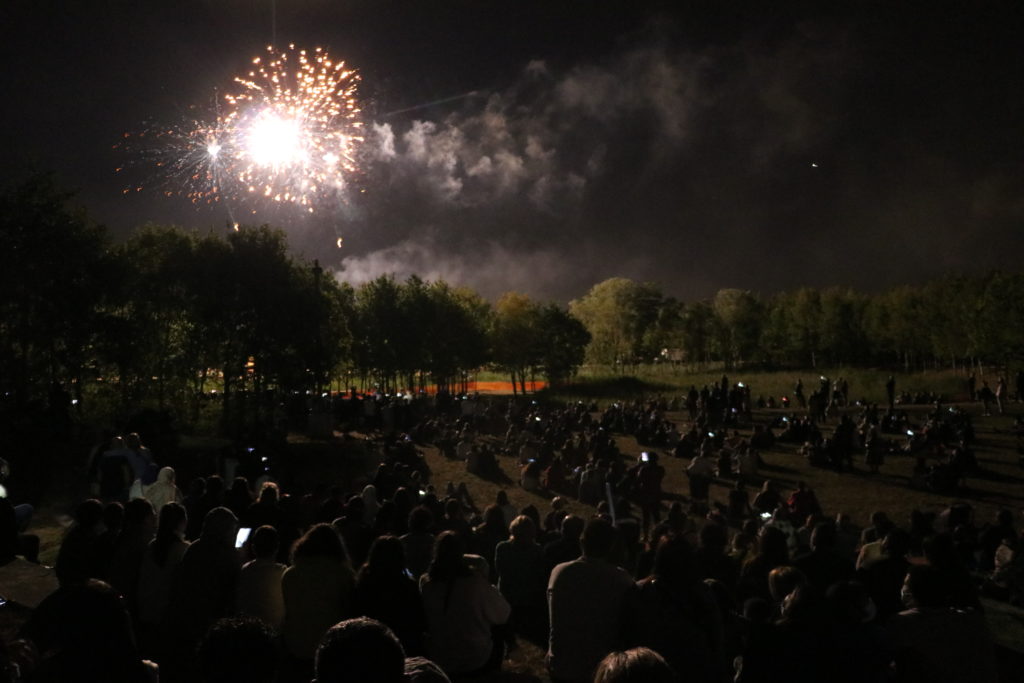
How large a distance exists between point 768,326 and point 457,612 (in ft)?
386

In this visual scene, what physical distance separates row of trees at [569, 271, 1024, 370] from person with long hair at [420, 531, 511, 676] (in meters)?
95.7

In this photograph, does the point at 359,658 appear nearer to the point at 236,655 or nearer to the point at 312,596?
the point at 236,655

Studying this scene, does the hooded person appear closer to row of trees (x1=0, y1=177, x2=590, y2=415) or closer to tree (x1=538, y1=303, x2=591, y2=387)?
row of trees (x1=0, y1=177, x2=590, y2=415)

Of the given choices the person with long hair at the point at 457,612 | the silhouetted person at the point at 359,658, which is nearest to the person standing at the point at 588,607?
the person with long hair at the point at 457,612

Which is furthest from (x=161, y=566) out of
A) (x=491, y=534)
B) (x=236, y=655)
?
(x=491, y=534)

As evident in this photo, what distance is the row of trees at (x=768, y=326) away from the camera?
3748 inches

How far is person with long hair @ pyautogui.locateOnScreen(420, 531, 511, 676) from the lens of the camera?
4797 mm

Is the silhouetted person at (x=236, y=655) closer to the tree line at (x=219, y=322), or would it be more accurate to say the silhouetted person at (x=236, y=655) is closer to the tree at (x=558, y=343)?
the tree line at (x=219, y=322)

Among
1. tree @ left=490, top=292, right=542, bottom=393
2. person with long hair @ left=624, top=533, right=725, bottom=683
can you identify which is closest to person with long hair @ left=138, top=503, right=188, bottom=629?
person with long hair @ left=624, top=533, right=725, bottom=683

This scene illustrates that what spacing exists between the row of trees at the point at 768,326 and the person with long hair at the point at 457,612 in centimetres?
9570

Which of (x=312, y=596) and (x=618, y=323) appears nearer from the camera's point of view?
(x=312, y=596)

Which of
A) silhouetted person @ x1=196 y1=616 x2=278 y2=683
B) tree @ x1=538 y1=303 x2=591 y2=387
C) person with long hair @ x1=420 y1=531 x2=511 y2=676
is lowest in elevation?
person with long hair @ x1=420 y1=531 x2=511 y2=676

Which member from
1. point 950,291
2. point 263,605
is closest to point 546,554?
point 263,605

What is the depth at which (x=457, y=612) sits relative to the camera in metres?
4.80
